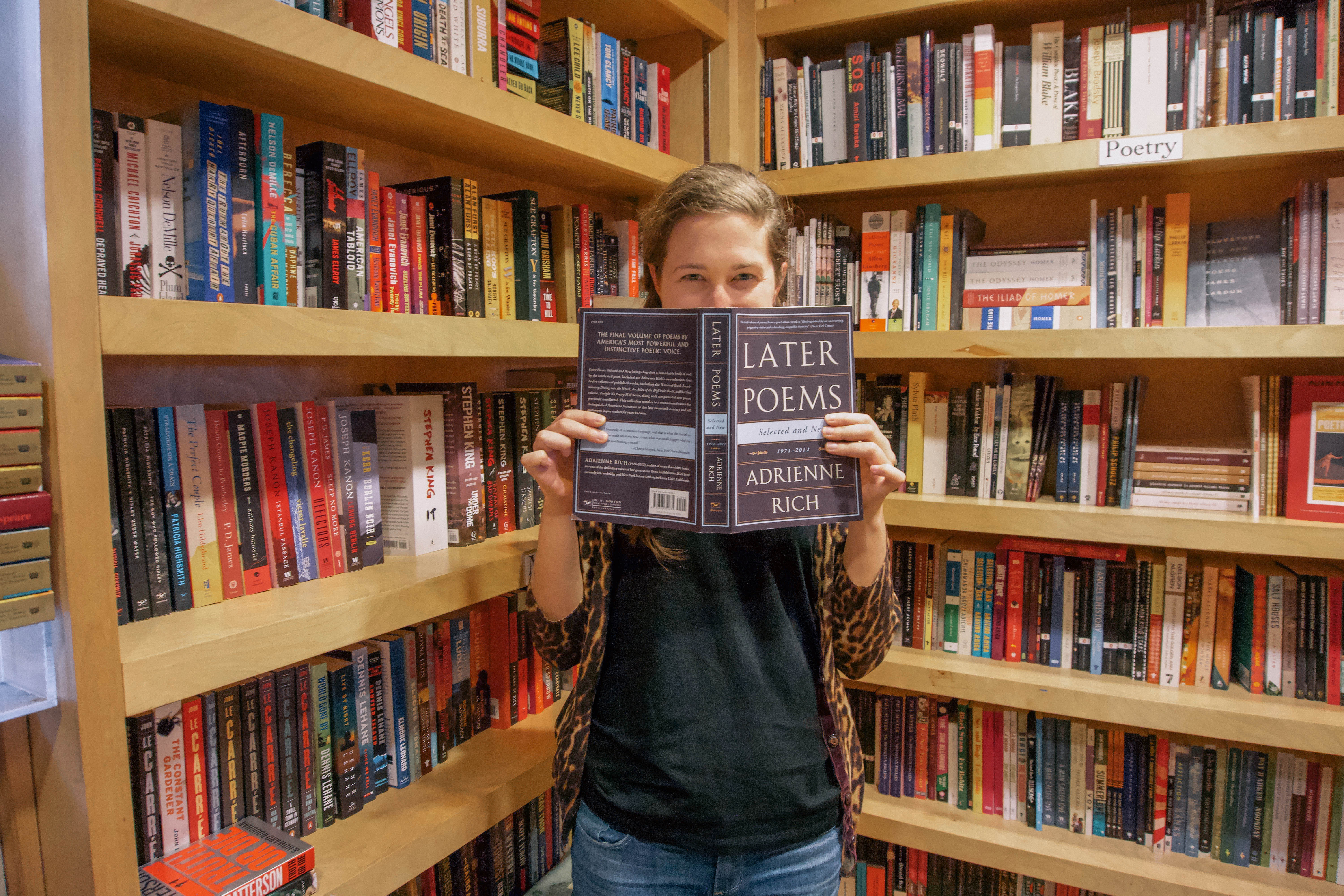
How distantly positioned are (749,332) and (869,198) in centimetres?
115

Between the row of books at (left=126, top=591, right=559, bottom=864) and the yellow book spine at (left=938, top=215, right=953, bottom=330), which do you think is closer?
the row of books at (left=126, top=591, right=559, bottom=864)

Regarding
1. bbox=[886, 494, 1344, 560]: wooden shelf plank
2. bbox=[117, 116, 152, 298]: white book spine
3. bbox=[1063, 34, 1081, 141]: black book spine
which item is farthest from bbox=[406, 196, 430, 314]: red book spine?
bbox=[1063, 34, 1081, 141]: black book spine

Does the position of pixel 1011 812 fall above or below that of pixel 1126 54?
below

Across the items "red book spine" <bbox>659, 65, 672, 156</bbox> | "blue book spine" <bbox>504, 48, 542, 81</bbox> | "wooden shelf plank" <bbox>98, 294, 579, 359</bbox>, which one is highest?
"red book spine" <bbox>659, 65, 672, 156</bbox>

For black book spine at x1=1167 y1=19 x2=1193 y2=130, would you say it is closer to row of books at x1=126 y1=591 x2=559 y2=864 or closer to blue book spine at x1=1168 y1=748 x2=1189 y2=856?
blue book spine at x1=1168 y1=748 x2=1189 y2=856

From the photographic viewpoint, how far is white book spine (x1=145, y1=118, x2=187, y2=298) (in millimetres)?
916

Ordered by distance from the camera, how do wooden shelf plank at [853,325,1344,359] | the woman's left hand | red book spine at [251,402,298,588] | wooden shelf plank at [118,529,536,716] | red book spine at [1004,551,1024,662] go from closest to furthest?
wooden shelf plank at [118,529,536,716]
the woman's left hand
red book spine at [251,402,298,588]
wooden shelf plank at [853,325,1344,359]
red book spine at [1004,551,1024,662]

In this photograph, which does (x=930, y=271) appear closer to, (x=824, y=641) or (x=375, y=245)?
(x=824, y=641)

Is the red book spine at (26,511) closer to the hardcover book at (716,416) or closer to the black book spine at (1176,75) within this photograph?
the hardcover book at (716,416)

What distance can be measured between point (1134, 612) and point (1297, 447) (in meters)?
0.42

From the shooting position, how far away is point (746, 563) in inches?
40.3

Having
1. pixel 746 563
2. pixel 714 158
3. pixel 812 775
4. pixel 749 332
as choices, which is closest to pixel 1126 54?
pixel 714 158

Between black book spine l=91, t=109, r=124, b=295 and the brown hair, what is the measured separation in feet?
2.11

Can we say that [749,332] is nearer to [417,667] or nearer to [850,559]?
[850,559]
